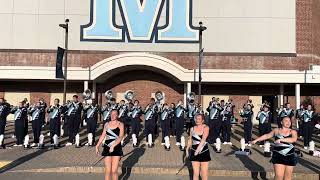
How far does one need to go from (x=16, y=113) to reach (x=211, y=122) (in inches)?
287

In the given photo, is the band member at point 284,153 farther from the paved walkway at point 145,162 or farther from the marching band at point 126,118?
the marching band at point 126,118

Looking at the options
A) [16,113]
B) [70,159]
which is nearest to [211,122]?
[70,159]

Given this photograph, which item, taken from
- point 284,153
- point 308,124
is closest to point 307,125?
point 308,124

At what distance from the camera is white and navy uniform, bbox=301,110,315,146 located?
16875 millimetres

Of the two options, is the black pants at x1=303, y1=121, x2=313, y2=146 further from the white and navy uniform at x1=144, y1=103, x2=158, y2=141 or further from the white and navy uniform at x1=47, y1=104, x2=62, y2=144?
the white and navy uniform at x1=47, y1=104, x2=62, y2=144

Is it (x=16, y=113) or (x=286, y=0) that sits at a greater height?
(x=286, y=0)

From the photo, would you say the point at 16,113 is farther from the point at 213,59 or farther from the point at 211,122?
the point at 213,59

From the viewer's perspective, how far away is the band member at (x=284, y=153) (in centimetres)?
834

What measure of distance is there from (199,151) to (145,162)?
4356 millimetres

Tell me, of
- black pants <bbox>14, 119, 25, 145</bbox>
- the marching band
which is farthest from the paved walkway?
the marching band

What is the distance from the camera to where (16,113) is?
16.3 m

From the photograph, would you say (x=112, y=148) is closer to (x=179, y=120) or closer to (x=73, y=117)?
(x=179, y=120)

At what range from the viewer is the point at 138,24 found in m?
31.2

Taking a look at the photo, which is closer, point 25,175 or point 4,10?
point 25,175
